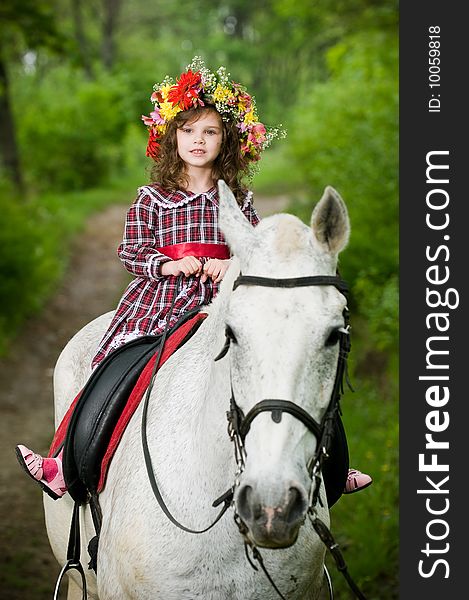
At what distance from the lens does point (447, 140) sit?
6082 mm

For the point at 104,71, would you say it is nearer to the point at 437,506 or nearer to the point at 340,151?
the point at 340,151

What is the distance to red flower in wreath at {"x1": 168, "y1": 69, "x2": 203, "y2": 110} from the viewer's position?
3.97 meters

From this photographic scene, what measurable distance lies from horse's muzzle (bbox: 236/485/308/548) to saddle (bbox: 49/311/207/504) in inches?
48.1

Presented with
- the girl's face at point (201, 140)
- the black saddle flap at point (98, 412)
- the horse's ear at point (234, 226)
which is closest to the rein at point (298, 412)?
the horse's ear at point (234, 226)

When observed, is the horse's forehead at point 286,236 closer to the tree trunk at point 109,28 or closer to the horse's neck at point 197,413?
the horse's neck at point 197,413

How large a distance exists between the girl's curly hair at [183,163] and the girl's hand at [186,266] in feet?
1.66

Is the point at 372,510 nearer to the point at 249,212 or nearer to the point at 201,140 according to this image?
the point at 249,212

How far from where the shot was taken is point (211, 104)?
4047 millimetres

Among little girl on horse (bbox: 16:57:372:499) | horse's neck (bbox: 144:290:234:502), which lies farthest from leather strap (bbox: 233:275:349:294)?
little girl on horse (bbox: 16:57:372:499)

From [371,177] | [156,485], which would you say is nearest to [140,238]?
[156,485]

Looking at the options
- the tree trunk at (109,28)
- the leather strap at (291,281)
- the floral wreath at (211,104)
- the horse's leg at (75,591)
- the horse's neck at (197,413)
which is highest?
the tree trunk at (109,28)

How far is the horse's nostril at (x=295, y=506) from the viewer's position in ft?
7.57

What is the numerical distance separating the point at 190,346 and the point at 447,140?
355 centimetres

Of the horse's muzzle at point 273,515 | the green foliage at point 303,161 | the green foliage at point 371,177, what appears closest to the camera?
the horse's muzzle at point 273,515
